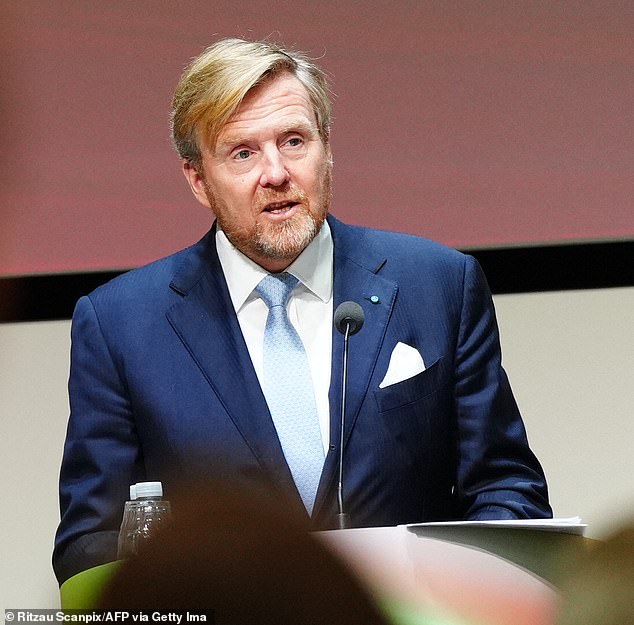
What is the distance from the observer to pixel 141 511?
1.67 metres

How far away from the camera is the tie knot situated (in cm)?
233

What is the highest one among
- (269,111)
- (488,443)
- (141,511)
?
(269,111)

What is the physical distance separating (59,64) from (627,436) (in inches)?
73.6

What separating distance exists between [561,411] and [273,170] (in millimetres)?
1446

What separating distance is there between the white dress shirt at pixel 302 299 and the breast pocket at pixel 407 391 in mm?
115

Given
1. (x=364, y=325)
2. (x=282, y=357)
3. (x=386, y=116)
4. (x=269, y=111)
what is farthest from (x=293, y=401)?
(x=386, y=116)

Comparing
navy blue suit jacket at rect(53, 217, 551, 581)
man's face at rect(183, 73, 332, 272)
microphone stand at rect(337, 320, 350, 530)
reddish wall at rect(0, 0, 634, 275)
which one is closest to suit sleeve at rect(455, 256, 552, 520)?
navy blue suit jacket at rect(53, 217, 551, 581)

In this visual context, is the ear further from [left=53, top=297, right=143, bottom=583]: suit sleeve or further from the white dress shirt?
[left=53, top=297, right=143, bottom=583]: suit sleeve

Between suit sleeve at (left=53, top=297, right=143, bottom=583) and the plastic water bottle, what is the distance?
0.29m

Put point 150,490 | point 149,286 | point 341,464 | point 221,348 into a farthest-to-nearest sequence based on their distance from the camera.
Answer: point 149,286, point 221,348, point 341,464, point 150,490

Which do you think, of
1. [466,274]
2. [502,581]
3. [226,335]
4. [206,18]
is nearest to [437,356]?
[466,274]

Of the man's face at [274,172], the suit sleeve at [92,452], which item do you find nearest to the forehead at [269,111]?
the man's face at [274,172]

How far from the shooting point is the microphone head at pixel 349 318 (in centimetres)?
200

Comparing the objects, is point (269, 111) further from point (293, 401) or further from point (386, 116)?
point (386, 116)
